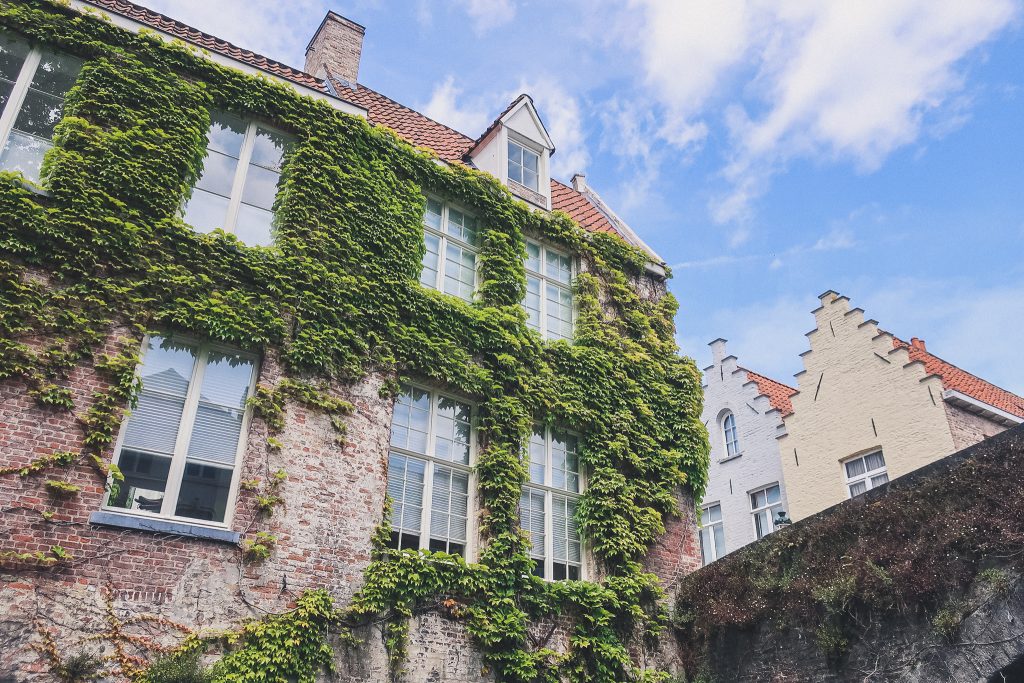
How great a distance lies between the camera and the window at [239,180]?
10078 mm

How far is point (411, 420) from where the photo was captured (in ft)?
34.8

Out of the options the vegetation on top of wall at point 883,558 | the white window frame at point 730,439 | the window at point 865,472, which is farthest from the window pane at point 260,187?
the white window frame at point 730,439

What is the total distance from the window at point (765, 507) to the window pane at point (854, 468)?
6.64ft

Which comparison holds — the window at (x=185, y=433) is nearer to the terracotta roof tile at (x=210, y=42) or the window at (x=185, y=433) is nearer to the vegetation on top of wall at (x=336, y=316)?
Result: the vegetation on top of wall at (x=336, y=316)

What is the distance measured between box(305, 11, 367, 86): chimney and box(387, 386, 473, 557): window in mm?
8170

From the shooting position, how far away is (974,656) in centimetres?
781

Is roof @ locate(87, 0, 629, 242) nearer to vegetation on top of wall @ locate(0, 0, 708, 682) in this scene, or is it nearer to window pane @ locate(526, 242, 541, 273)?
vegetation on top of wall @ locate(0, 0, 708, 682)

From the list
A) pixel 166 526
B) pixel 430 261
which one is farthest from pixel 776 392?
pixel 166 526

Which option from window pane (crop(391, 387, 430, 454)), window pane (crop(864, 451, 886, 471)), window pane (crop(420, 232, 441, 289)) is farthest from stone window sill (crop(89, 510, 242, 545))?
Answer: window pane (crop(864, 451, 886, 471))

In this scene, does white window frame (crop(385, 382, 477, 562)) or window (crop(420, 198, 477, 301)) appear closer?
white window frame (crop(385, 382, 477, 562))

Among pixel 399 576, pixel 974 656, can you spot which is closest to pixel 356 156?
pixel 399 576

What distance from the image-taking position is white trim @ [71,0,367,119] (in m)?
10.3

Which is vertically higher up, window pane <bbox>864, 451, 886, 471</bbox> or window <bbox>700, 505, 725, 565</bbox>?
window pane <bbox>864, 451, 886, 471</bbox>

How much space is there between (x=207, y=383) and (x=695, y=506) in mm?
7799
